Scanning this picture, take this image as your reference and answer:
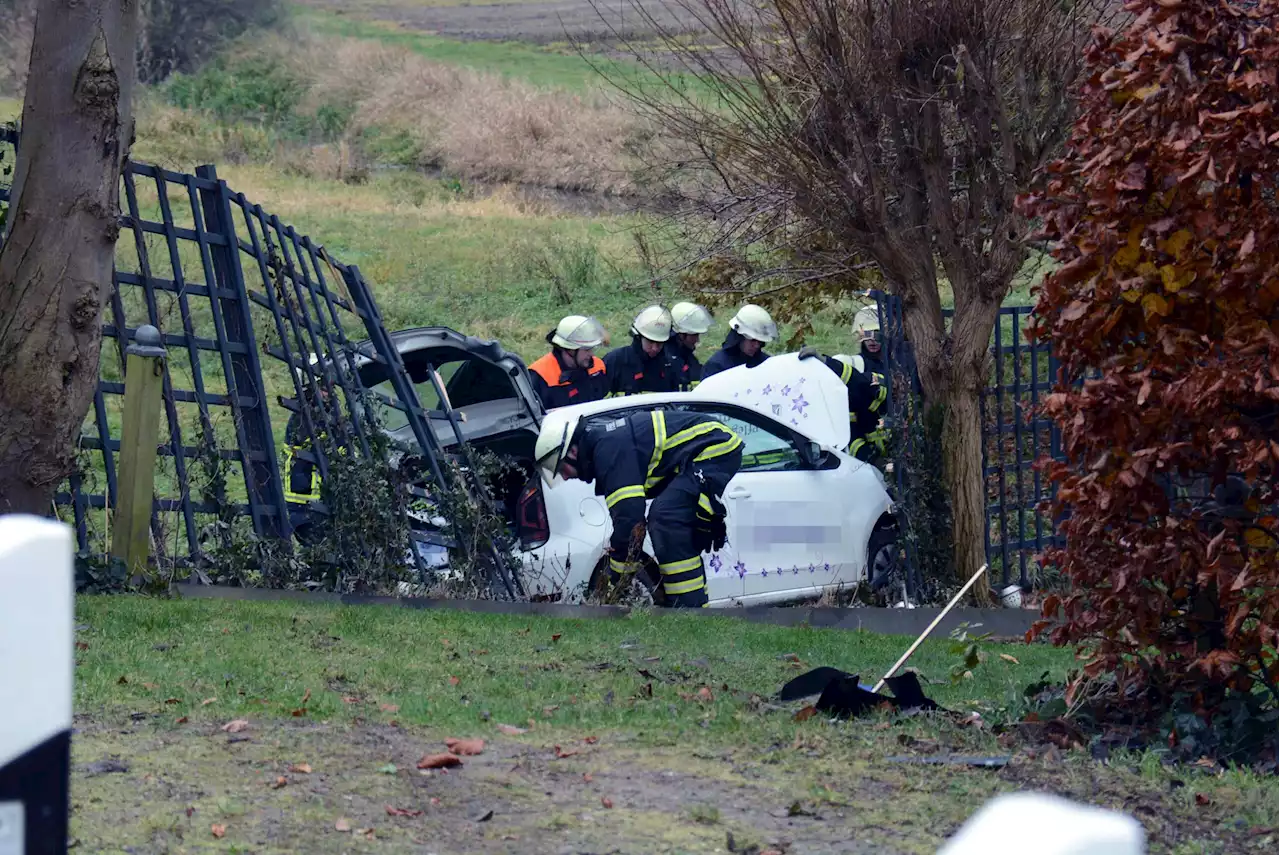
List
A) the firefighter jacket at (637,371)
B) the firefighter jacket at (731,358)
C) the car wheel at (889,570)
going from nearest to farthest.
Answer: the car wheel at (889,570)
the firefighter jacket at (731,358)
the firefighter jacket at (637,371)

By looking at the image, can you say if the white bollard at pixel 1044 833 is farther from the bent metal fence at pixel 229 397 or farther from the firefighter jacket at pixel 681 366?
the firefighter jacket at pixel 681 366

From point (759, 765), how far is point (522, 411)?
5.78 meters

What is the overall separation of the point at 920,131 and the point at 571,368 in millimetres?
4015

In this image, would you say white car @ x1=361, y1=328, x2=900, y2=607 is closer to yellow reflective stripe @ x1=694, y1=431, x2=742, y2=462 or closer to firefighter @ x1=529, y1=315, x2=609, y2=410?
yellow reflective stripe @ x1=694, y1=431, x2=742, y2=462

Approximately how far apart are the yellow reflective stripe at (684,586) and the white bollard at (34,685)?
741 cm

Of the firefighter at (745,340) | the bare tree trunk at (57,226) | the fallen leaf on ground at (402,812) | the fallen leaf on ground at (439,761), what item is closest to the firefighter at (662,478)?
the bare tree trunk at (57,226)

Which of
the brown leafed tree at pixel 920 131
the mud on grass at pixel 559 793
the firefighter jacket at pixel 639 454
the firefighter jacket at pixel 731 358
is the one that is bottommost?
the mud on grass at pixel 559 793

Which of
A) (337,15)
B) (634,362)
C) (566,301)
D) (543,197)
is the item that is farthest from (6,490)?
(337,15)

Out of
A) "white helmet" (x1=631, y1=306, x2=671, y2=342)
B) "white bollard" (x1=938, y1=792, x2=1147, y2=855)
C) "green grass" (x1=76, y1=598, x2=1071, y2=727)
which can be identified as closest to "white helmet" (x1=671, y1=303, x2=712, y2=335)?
"white helmet" (x1=631, y1=306, x2=671, y2=342)

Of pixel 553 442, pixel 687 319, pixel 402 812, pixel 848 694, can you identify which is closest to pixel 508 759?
pixel 402 812

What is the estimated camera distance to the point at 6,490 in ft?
23.4

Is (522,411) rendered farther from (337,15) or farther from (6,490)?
(337,15)

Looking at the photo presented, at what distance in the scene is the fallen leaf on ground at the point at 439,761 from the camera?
15.4 feet

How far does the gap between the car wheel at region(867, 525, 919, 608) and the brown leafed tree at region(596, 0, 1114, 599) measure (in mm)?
357
